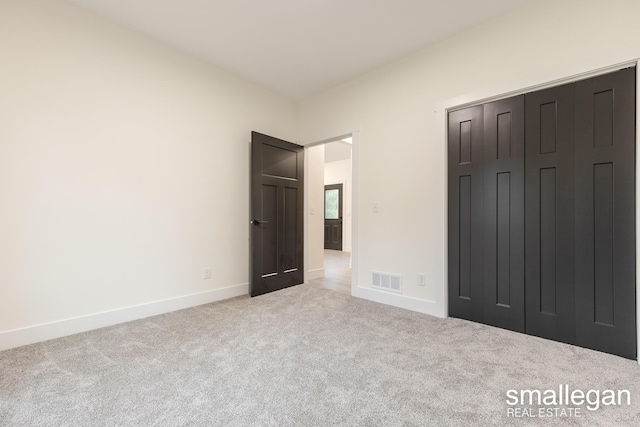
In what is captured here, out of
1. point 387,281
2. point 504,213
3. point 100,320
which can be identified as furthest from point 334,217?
point 100,320

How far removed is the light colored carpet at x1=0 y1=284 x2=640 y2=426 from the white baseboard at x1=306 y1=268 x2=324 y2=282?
5.73 ft

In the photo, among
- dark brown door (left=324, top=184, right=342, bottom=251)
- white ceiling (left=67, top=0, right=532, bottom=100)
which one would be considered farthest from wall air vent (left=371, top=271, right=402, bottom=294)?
dark brown door (left=324, top=184, right=342, bottom=251)

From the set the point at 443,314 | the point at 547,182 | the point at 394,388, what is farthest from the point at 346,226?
the point at 394,388

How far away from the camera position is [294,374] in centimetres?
173

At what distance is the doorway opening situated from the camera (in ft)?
14.5

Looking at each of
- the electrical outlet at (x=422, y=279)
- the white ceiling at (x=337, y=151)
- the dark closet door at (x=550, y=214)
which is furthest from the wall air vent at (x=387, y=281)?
the white ceiling at (x=337, y=151)

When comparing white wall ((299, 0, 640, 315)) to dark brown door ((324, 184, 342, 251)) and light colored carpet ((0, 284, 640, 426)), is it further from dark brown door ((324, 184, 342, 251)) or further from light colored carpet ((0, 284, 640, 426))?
dark brown door ((324, 184, 342, 251))

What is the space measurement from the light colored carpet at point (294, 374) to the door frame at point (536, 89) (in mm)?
506

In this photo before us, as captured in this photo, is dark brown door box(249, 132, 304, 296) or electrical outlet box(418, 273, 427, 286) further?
dark brown door box(249, 132, 304, 296)

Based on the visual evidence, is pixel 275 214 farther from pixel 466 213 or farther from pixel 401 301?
pixel 466 213

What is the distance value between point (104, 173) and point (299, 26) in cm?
220

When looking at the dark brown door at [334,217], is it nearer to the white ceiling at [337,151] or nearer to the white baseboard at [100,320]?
the white ceiling at [337,151]

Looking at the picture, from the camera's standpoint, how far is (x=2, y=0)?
2043 millimetres

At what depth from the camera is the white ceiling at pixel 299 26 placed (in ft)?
7.58
